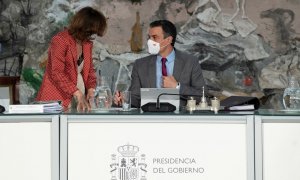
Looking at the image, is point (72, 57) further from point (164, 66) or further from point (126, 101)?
point (126, 101)

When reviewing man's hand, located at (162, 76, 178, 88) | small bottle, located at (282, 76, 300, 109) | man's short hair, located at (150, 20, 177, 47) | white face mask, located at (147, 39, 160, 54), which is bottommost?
small bottle, located at (282, 76, 300, 109)

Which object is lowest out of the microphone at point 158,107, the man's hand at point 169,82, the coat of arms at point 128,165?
the coat of arms at point 128,165

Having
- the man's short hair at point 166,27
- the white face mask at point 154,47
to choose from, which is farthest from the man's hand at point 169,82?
the man's short hair at point 166,27

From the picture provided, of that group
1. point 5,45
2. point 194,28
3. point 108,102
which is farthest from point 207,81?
point 108,102

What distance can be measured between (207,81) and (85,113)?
9.66 feet

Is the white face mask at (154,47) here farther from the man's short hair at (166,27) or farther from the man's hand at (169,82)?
the man's hand at (169,82)

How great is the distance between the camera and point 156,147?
107 inches

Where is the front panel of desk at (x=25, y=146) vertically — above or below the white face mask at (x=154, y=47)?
below

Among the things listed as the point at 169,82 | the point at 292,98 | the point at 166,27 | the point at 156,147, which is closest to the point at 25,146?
the point at 156,147

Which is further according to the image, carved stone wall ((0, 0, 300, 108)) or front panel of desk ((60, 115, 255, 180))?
carved stone wall ((0, 0, 300, 108))

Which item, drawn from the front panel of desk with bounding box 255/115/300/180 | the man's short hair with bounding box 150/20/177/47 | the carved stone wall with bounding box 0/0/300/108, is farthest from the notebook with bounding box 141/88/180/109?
the carved stone wall with bounding box 0/0/300/108

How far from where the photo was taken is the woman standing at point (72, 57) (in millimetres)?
3771

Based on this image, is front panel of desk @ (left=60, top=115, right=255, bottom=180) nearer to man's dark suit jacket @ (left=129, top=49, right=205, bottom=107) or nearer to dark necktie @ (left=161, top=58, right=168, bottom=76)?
man's dark suit jacket @ (left=129, top=49, right=205, bottom=107)

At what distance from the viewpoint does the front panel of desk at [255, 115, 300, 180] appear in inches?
105
